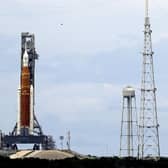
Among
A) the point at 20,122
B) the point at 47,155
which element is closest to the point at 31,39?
the point at 20,122

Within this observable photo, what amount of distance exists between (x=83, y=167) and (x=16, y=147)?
213 ft

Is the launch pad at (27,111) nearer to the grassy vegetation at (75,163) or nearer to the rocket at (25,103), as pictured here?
the rocket at (25,103)

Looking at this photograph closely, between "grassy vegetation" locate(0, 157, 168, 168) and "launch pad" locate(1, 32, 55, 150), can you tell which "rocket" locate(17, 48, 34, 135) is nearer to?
"launch pad" locate(1, 32, 55, 150)

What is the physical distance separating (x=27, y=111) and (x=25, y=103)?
5.72 feet

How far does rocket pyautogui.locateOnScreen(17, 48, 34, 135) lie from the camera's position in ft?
504

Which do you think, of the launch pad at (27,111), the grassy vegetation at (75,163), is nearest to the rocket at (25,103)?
the launch pad at (27,111)

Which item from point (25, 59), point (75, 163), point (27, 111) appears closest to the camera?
point (75, 163)

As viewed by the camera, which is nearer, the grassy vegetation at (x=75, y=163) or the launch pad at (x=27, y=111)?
the grassy vegetation at (x=75, y=163)

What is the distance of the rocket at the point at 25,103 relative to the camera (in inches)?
6048

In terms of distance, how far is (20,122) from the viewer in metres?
155

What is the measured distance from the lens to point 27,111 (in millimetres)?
153625

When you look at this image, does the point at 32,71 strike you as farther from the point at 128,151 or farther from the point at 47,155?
the point at 47,155

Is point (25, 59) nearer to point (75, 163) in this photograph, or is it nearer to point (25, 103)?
point (25, 103)

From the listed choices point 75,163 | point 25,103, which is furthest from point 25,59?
point 75,163
